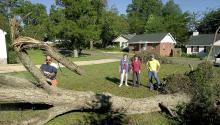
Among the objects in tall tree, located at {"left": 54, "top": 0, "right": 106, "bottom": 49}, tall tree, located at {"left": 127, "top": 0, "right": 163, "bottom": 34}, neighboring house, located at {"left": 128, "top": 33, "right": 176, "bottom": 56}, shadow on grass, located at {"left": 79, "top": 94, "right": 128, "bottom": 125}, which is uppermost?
tall tree, located at {"left": 127, "top": 0, "right": 163, "bottom": 34}

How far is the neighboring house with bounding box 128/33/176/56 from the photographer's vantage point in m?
57.3

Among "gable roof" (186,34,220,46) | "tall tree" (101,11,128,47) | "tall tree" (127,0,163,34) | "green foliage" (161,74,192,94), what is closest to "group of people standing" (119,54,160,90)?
"green foliage" (161,74,192,94)

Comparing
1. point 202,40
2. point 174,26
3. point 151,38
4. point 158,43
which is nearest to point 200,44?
point 202,40

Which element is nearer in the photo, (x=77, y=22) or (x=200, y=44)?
(x=77, y=22)

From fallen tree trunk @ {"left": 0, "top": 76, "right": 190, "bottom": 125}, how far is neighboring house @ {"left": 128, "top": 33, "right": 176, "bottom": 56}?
45306 mm

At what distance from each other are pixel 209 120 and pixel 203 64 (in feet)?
14.3

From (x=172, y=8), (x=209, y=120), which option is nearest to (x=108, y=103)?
(x=209, y=120)

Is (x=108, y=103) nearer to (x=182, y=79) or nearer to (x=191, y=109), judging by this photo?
(x=191, y=109)

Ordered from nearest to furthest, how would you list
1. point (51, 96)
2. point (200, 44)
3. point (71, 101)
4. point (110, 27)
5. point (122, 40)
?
point (51, 96), point (71, 101), point (200, 44), point (110, 27), point (122, 40)

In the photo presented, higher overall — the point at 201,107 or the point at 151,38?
the point at 151,38

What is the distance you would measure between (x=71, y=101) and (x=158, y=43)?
4996cm

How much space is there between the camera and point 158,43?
58000 millimetres

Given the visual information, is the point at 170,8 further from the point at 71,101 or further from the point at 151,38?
the point at 71,101

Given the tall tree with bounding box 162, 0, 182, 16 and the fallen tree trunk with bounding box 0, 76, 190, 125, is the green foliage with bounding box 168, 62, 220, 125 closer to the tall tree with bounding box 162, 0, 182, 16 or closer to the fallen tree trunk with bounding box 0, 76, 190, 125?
the fallen tree trunk with bounding box 0, 76, 190, 125
